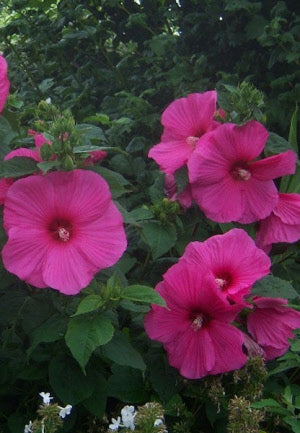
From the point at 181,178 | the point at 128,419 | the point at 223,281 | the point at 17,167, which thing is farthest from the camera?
the point at 181,178

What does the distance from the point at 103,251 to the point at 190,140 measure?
0.42m

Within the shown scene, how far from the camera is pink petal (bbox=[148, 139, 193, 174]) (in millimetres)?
1536

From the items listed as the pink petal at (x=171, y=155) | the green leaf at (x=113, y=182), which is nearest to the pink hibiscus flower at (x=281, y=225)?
the pink petal at (x=171, y=155)

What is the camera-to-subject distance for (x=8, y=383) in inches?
59.1

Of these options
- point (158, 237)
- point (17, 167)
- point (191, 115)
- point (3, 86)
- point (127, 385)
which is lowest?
point (127, 385)

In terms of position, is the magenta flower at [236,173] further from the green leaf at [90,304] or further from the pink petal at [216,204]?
the green leaf at [90,304]

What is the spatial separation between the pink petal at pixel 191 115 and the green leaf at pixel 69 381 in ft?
1.79

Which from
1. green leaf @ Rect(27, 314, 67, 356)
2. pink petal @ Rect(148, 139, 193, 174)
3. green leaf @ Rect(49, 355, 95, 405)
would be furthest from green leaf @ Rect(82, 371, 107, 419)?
pink petal @ Rect(148, 139, 193, 174)

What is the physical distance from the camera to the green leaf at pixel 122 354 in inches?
49.9

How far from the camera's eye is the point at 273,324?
4.77 ft

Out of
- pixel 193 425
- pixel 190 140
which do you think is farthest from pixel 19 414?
pixel 190 140

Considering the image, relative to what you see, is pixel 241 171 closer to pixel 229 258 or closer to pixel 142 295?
pixel 229 258

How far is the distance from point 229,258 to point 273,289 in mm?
102

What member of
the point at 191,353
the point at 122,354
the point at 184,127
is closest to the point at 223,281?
the point at 191,353
